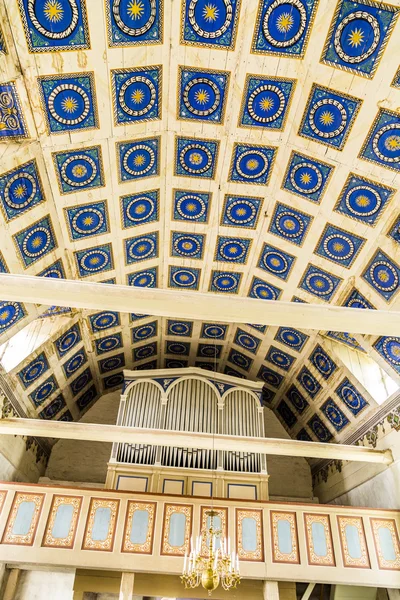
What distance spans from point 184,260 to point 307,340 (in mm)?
3860

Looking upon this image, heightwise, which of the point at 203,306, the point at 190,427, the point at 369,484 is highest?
the point at 190,427

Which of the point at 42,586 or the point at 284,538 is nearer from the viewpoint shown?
the point at 284,538

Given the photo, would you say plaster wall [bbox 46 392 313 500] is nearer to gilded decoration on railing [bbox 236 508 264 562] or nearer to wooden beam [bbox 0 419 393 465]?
gilded decoration on railing [bbox 236 508 264 562]

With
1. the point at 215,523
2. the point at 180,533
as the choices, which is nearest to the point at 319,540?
the point at 215,523

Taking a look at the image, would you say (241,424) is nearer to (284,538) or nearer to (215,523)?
(215,523)

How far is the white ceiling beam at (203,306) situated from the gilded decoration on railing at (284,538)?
6.01 m

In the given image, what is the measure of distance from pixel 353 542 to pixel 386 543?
0.69 m

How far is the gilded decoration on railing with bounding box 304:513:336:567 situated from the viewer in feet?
27.9

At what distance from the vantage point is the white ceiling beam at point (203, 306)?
4883mm

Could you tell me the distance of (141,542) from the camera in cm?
846

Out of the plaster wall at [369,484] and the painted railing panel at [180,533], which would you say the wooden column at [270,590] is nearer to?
the painted railing panel at [180,533]

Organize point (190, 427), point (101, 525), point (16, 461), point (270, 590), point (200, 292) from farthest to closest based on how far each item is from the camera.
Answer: point (190, 427)
point (16, 461)
point (101, 525)
point (270, 590)
point (200, 292)

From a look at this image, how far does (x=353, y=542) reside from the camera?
8.71 m

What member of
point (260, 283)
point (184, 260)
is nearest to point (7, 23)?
point (184, 260)
